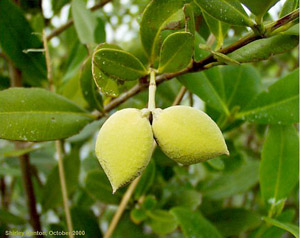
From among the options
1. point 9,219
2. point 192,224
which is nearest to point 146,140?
point 192,224

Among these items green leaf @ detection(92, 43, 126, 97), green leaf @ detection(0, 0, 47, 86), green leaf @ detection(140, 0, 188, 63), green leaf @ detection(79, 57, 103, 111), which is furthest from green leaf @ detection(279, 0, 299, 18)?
green leaf @ detection(0, 0, 47, 86)

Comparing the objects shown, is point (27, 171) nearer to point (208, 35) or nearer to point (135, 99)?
point (135, 99)

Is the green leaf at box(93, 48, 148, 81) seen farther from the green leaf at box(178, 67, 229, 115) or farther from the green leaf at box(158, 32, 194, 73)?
the green leaf at box(178, 67, 229, 115)

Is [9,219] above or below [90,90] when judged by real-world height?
below

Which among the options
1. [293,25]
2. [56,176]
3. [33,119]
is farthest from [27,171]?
[293,25]

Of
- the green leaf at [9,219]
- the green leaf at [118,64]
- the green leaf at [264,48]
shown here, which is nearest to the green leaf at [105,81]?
the green leaf at [118,64]

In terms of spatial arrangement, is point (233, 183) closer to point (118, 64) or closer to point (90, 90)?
point (90, 90)
